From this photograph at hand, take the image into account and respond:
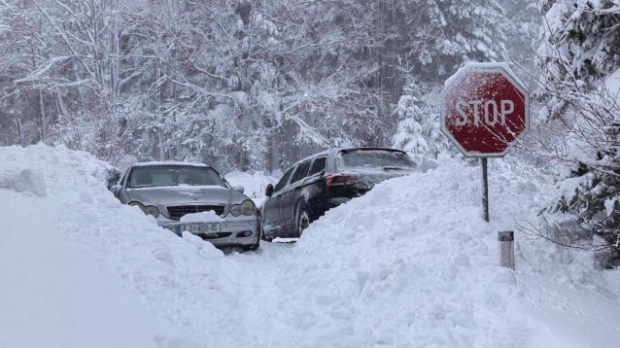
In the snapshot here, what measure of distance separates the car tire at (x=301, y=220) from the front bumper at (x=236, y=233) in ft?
2.59

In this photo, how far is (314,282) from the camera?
6.25 m

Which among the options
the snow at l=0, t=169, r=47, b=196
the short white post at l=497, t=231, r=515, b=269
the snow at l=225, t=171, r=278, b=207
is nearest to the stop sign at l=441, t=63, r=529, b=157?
the short white post at l=497, t=231, r=515, b=269

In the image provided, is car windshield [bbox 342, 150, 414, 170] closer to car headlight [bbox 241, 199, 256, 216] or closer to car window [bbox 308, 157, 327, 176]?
car window [bbox 308, 157, 327, 176]

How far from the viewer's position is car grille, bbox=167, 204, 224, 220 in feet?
27.1

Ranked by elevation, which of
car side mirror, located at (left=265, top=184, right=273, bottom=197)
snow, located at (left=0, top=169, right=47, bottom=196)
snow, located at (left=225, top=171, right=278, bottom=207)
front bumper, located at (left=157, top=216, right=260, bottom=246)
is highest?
snow, located at (left=0, top=169, right=47, bottom=196)

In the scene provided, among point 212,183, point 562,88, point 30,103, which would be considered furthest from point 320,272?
point 30,103

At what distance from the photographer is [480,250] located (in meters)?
5.40

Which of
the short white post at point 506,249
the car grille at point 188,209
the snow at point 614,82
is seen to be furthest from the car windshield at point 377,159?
the snow at point 614,82

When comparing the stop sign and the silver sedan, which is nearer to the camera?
the stop sign

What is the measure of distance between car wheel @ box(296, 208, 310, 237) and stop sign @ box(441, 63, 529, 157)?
368cm

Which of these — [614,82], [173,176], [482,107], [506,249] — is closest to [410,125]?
[173,176]

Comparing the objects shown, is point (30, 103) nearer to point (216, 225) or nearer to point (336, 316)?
point (216, 225)

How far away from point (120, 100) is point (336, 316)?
2389 centimetres

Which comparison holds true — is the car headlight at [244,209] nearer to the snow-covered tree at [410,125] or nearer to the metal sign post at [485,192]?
the metal sign post at [485,192]
